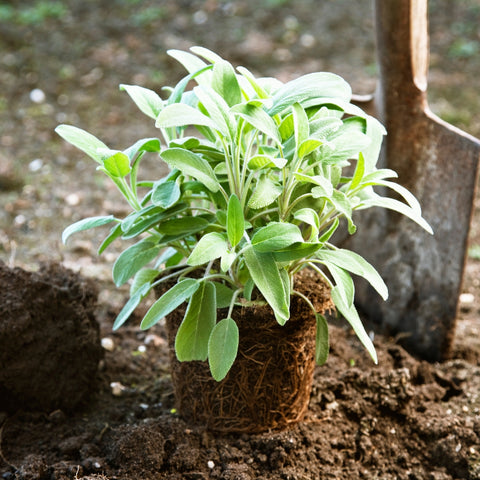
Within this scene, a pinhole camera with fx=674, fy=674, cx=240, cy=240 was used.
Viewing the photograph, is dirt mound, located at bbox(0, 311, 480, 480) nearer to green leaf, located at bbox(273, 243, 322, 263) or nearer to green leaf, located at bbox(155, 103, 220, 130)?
green leaf, located at bbox(273, 243, 322, 263)

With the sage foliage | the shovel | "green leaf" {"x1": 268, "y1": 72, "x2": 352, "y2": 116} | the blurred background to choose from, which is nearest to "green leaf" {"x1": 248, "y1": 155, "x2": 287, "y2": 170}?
the sage foliage

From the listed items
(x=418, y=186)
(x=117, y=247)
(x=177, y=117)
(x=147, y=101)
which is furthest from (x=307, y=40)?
(x=177, y=117)

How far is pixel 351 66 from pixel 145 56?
3.98 feet

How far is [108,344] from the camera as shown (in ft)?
7.22

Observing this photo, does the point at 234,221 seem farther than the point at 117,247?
No

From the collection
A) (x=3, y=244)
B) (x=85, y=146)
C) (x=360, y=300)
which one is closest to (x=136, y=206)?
(x=85, y=146)

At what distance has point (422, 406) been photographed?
1.90 meters

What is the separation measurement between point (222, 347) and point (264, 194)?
1.11 feet

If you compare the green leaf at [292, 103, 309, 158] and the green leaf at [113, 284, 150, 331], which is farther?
the green leaf at [113, 284, 150, 331]

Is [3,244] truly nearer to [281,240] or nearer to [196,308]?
[196,308]

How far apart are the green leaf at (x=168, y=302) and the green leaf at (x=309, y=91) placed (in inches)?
16.4

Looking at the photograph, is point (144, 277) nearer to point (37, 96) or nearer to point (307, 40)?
point (37, 96)

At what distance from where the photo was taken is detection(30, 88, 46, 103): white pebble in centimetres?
372

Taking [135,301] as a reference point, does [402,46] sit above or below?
above
